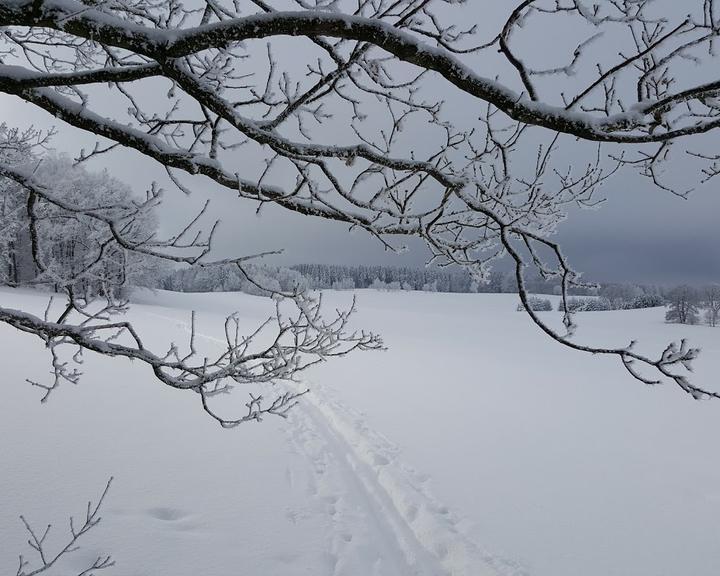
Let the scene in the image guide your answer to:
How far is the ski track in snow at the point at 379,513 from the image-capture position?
12.4 feet

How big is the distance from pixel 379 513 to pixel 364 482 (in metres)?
0.73

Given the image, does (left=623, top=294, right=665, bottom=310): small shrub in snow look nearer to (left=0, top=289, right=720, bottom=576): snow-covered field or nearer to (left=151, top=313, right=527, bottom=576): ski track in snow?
(left=0, top=289, right=720, bottom=576): snow-covered field

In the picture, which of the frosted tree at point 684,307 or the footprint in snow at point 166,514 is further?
the frosted tree at point 684,307

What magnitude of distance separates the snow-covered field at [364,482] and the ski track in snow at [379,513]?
0.02 m

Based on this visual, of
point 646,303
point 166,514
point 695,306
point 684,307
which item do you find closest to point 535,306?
point 166,514

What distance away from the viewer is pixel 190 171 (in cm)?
214

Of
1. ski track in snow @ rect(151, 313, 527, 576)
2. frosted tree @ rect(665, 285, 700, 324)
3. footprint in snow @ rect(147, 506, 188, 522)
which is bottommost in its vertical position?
ski track in snow @ rect(151, 313, 527, 576)

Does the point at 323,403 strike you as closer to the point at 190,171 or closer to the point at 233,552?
the point at 233,552

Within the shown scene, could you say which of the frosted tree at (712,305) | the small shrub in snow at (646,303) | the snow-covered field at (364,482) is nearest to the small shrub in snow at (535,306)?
the snow-covered field at (364,482)

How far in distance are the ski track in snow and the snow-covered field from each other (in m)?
0.02

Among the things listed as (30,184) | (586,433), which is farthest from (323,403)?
(30,184)

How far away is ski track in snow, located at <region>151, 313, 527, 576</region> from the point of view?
378 cm

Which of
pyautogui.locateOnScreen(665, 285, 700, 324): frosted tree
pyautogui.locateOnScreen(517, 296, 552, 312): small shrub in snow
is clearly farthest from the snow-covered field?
pyautogui.locateOnScreen(665, 285, 700, 324): frosted tree

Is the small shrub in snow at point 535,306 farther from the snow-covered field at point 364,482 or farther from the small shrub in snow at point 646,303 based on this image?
the small shrub in snow at point 646,303
